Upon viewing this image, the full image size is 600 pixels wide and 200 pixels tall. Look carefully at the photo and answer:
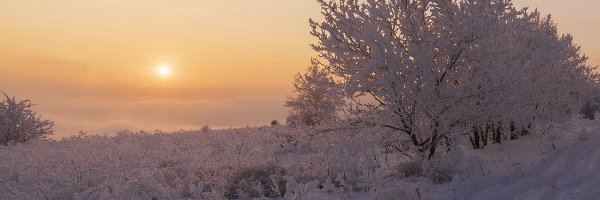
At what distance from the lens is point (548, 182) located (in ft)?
28.8

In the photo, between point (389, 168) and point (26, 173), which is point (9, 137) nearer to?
point (26, 173)

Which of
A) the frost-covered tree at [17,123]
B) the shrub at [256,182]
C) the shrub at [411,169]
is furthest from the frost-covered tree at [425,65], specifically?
the frost-covered tree at [17,123]

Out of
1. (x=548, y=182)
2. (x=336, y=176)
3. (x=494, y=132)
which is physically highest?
(x=494, y=132)

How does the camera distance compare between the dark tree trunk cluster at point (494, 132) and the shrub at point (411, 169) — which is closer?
the shrub at point (411, 169)

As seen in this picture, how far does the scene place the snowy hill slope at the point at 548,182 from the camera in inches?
308

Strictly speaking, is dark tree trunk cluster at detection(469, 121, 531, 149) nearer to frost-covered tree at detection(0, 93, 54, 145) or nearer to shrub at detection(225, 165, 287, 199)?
shrub at detection(225, 165, 287, 199)

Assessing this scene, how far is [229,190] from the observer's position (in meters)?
9.90

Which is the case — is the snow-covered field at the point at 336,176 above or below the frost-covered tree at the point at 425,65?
below

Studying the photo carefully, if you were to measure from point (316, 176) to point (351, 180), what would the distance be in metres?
0.89

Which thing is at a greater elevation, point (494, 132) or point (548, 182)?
point (494, 132)

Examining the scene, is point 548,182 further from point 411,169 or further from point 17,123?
point 17,123

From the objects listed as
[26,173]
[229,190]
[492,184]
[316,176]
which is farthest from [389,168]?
[26,173]

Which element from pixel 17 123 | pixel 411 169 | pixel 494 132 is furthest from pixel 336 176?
pixel 17 123

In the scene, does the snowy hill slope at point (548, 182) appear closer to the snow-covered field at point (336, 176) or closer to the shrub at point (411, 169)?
the snow-covered field at point (336, 176)
